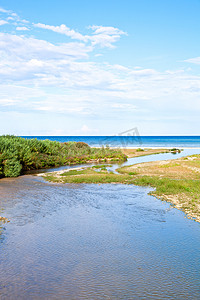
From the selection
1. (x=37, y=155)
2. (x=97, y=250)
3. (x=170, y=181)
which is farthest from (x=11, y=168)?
(x=97, y=250)

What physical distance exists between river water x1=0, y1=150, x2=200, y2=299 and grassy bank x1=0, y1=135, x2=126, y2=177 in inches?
402

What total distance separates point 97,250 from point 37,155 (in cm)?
2819

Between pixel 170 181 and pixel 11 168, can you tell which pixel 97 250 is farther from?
pixel 11 168

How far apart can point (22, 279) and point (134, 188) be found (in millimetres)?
15890

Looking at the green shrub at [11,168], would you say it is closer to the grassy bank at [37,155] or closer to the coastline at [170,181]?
the grassy bank at [37,155]

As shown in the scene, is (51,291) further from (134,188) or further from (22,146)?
(22,146)

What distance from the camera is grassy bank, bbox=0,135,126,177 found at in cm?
2841

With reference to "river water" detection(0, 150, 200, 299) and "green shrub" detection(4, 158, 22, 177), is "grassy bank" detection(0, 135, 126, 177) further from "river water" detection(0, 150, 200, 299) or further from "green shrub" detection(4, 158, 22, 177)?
"river water" detection(0, 150, 200, 299)

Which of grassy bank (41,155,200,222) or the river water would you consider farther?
grassy bank (41,155,200,222)

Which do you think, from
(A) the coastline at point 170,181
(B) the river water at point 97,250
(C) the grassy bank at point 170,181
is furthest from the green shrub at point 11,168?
(B) the river water at point 97,250

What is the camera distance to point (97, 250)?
1088cm

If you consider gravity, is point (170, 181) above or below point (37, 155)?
below

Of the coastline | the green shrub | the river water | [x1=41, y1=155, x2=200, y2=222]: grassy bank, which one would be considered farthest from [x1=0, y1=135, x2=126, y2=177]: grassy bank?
the river water

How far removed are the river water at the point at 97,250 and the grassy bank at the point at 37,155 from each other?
1022cm
